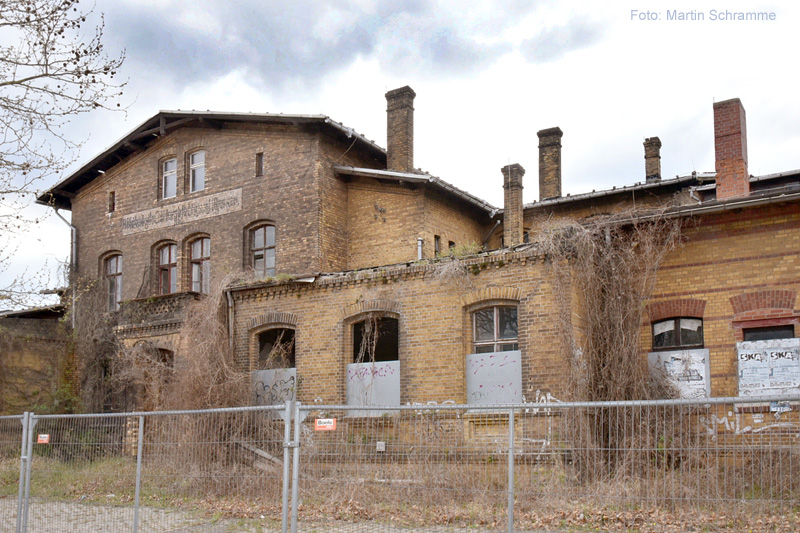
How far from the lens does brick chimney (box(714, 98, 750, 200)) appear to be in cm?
1574

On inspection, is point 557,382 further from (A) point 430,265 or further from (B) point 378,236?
(B) point 378,236

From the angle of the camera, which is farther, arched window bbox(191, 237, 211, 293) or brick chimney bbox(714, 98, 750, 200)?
arched window bbox(191, 237, 211, 293)

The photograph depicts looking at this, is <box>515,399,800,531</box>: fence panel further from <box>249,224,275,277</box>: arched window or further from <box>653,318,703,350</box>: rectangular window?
<box>249,224,275,277</box>: arched window

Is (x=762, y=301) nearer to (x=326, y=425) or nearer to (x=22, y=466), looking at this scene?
(x=326, y=425)

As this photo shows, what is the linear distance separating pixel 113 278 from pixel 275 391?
29.2 ft

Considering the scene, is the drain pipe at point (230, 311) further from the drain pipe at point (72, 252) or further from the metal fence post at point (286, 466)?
the metal fence post at point (286, 466)

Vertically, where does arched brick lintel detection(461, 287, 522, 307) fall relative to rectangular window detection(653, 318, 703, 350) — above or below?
above

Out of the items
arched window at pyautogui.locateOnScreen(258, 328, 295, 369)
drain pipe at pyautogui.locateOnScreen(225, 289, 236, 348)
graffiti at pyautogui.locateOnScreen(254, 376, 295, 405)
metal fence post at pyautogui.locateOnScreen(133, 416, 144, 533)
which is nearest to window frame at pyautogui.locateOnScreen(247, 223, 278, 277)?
drain pipe at pyautogui.locateOnScreen(225, 289, 236, 348)

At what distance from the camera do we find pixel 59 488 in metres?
9.25

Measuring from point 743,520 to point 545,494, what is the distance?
1641 mm

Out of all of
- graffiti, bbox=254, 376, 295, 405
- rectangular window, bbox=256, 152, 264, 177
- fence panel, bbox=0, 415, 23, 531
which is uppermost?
rectangular window, bbox=256, 152, 264, 177

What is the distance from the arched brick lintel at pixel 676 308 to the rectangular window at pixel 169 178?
47.9 ft

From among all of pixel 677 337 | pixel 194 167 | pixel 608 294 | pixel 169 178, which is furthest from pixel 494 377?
pixel 169 178

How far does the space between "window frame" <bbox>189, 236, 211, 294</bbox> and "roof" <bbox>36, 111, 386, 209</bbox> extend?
3424mm
